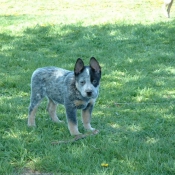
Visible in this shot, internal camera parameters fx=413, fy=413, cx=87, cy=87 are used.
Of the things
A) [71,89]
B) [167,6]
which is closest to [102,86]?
[71,89]

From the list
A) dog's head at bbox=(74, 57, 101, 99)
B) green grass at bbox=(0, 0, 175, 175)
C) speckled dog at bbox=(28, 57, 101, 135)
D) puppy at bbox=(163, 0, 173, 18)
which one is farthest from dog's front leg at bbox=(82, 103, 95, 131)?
puppy at bbox=(163, 0, 173, 18)

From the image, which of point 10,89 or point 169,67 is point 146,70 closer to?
point 169,67

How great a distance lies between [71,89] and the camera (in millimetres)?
5590

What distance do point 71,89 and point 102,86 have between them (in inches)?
110

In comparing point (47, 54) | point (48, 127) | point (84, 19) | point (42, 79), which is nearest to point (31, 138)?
point (48, 127)

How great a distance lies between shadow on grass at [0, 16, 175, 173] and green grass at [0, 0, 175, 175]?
0.01 m

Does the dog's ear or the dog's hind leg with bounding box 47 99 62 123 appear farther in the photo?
the dog's hind leg with bounding box 47 99 62 123

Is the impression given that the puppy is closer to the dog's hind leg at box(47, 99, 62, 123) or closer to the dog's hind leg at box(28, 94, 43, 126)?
the dog's hind leg at box(47, 99, 62, 123)

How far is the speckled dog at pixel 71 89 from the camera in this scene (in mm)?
5332

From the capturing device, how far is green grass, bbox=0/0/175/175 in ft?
15.4

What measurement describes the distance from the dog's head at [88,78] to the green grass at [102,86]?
0.60 m

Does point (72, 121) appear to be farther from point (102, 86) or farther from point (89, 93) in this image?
point (102, 86)

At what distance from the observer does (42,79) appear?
19.7ft

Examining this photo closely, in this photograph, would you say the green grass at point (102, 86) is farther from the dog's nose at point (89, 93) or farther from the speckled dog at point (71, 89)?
the dog's nose at point (89, 93)
